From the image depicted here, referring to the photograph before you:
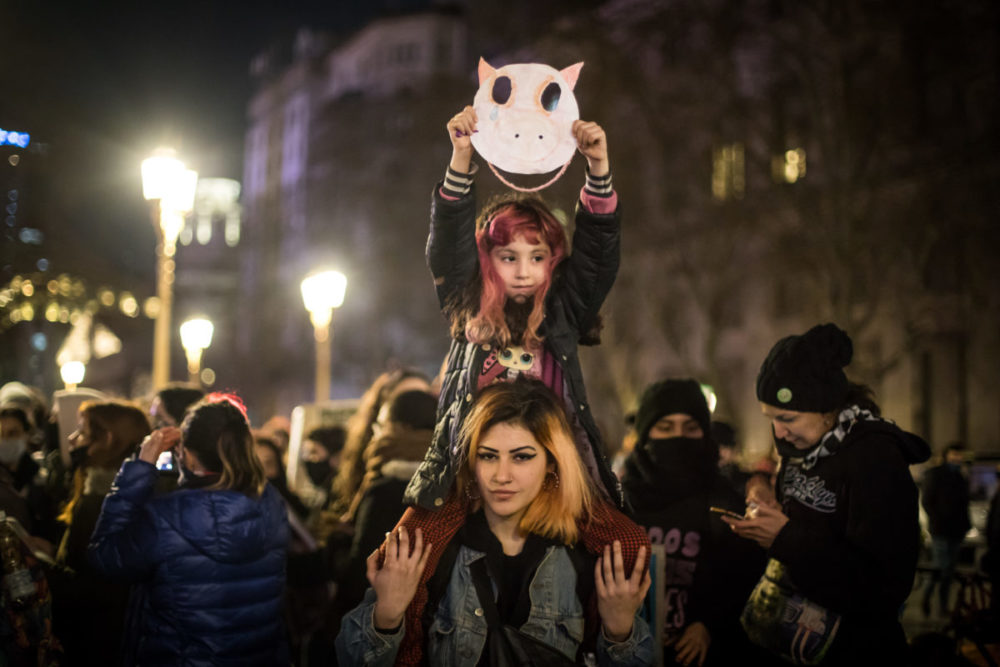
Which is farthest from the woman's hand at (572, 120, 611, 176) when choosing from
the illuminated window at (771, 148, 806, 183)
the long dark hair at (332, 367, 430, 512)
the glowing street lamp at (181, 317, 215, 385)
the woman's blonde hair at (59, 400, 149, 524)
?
the illuminated window at (771, 148, 806, 183)

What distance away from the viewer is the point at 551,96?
12.3 ft

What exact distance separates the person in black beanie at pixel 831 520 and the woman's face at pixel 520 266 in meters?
1.20

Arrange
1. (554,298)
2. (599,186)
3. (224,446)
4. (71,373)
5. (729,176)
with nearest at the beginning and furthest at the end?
(599,186) → (554,298) → (224,446) → (71,373) → (729,176)

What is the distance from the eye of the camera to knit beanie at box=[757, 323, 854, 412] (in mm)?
3982

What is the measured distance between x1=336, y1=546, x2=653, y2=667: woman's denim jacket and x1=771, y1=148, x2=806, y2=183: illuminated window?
22555 millimetres

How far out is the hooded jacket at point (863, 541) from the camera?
11.9 ft

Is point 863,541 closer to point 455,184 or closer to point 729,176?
point 455,184

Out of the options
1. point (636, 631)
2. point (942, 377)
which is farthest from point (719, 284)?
A: point (636, 631)

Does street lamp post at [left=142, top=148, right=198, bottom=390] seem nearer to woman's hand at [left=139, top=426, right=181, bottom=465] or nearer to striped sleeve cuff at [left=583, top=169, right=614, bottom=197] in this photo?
woman's hand at [left=139, top=426, right=181, bottom=465]

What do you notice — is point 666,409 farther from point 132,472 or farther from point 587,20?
point 587,20

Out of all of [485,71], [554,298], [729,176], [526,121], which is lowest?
[554,298]

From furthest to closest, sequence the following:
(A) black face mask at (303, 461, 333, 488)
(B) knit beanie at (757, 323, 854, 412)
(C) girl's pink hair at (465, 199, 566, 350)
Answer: (A) black face mask at (303, 461, 333, 488) → (B) knit beanie at (757, 323, 854, 412) → (C) girl's pink hair at (465, 199, 566, 350)

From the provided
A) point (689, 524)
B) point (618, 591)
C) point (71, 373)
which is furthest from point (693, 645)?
point (71, 373)

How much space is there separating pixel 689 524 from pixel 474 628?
71.6 inches
